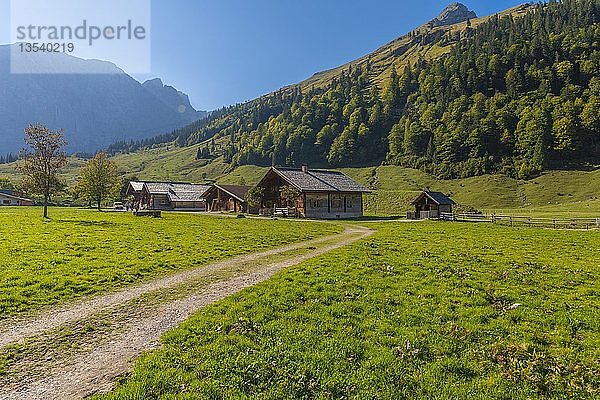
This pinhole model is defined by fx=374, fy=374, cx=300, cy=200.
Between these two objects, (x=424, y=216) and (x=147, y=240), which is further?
(x=424, y=216)

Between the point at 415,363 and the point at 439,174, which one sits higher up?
the point at 439,174

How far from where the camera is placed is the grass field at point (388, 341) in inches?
290

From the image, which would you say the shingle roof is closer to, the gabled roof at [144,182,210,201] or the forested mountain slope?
the gabled roof at [144,182,210,201]

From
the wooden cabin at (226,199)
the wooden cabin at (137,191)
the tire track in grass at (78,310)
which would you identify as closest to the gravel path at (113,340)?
the tire track in grass at (78,310)

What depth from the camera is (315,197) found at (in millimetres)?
69438

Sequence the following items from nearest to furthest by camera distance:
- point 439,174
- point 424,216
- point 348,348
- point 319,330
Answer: point 348,348 → point 319,330 → point 424,216 → point 439,174

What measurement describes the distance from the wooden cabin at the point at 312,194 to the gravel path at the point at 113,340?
50466 mm

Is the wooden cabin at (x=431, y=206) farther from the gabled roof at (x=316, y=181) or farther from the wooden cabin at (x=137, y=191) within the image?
the wooden cabin at (x=137, y=191)

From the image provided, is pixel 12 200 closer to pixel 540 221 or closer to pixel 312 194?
pixel 312 194

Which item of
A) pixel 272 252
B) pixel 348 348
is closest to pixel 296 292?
pixel 348 348

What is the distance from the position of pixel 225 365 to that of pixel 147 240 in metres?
22.5

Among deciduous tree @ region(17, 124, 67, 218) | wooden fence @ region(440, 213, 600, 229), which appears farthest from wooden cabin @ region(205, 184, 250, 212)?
wooden fence @ region(440, 213, 600, 229)

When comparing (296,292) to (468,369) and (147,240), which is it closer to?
(468,369)

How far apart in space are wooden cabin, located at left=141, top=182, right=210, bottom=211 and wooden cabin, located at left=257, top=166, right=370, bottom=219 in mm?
28890
